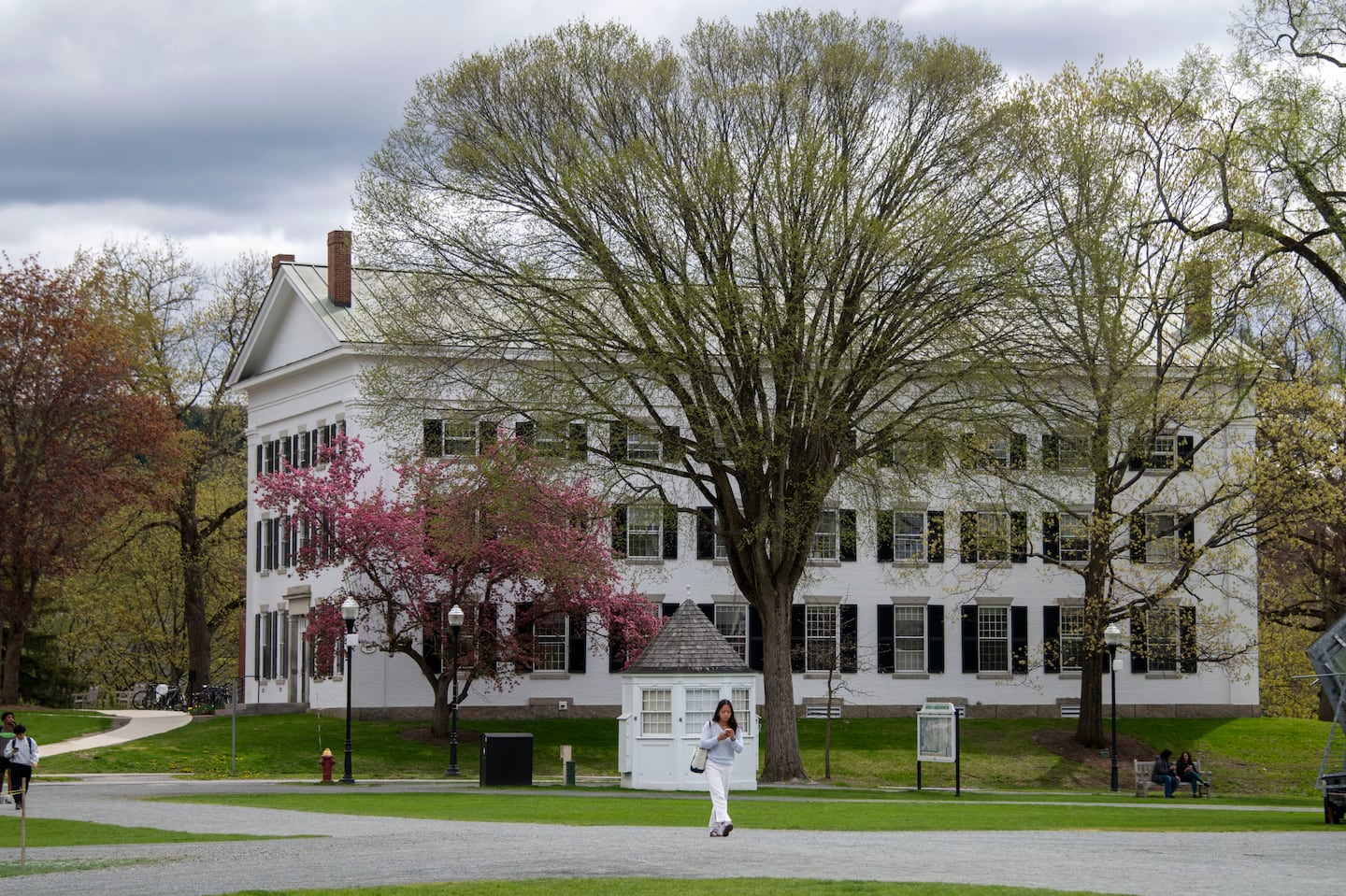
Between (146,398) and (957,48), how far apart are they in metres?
27.1

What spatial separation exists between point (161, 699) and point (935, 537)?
2610cm

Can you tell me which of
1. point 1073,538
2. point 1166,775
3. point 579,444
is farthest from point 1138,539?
point 579,444

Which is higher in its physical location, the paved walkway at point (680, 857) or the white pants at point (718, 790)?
the white pants at point (718, 790)

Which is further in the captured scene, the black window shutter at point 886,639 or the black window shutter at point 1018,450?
the black window shutter at point 886,639

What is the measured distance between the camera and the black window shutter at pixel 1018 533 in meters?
36.0

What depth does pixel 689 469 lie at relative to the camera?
35.1 metres

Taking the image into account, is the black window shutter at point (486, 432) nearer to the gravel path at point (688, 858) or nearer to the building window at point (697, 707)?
the building window at point (697, 707)

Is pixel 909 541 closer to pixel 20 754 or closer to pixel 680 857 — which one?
pixel 20 754

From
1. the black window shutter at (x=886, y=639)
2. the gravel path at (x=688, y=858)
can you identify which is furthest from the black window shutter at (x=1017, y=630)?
the gravel path at (x=688, y=858)

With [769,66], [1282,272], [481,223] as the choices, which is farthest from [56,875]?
[1282,272]

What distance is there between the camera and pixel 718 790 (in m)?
19.6

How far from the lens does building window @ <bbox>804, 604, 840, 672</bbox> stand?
5225cm

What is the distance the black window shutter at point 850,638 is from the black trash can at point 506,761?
19.1 metres

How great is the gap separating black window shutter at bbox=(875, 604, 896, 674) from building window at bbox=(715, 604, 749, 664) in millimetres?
4103
